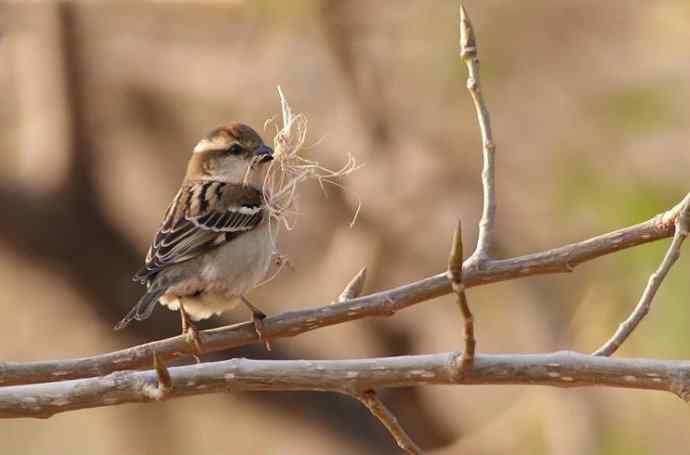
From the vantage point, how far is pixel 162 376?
99.6 inches

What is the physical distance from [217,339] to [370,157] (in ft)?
10.4

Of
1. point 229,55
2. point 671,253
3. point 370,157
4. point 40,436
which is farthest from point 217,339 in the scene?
point 40,436

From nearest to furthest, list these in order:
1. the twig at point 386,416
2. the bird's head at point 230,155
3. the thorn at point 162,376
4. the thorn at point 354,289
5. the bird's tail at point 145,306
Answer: the thorn at point 162,376 < the twig at point 386,416 < the thorn at point 354,289 < the bird's tail at point 145,306 < the bird's head at point 230,155

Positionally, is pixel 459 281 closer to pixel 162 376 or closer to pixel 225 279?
pixel 162 376

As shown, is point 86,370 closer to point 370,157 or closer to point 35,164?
point 370,157

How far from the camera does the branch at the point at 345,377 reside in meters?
2.56

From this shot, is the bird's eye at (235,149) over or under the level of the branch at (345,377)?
over

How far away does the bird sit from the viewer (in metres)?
4.11

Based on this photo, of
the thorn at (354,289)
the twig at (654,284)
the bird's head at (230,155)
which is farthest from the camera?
the bird's head at (230,155)

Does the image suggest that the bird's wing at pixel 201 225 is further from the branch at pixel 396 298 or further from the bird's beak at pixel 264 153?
the branch at pixel 396 298

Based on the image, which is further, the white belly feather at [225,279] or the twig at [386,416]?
the white belly feather at [225,279]

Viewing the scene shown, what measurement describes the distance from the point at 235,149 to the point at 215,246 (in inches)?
19.9

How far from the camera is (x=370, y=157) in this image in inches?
250

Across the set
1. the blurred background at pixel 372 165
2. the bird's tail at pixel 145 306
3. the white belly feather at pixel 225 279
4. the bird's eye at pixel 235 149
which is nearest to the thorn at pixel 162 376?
the bird's tail at pixel 145 306
